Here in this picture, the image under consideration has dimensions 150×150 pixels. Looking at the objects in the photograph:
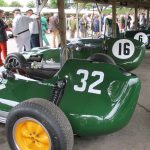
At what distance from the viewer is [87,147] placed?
332 centimetres

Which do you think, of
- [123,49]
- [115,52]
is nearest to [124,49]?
[123,49]

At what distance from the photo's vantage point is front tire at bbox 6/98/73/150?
268cm

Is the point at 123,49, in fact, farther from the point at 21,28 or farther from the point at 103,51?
the point at 21,28

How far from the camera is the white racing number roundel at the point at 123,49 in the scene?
6.19 meters

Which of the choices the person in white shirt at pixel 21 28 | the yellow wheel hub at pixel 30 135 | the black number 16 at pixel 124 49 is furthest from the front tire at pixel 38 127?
the person in white shirt at pixel 21 28

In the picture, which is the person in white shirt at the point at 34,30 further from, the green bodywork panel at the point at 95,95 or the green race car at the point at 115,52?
the green bodywork panel at the point at 95,95

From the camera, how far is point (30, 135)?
2.94m

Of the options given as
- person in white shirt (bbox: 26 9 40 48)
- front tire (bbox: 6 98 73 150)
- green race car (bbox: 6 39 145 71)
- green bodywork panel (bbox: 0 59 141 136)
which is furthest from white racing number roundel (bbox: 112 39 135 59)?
front tire (bbox: 6 98 73 150)

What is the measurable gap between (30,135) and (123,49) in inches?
150

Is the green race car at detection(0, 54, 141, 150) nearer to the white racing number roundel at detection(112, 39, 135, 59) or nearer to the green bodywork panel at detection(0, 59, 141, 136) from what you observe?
the green bodywork panel at detection(0, 59, 141, 136)

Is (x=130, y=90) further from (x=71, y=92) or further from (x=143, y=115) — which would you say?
(x=143, y=115)

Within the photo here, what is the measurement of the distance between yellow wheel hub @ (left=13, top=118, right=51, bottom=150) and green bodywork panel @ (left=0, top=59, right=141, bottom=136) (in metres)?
0.32

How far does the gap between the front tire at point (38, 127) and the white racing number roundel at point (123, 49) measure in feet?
12.1

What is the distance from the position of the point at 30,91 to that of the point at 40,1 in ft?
17.1
